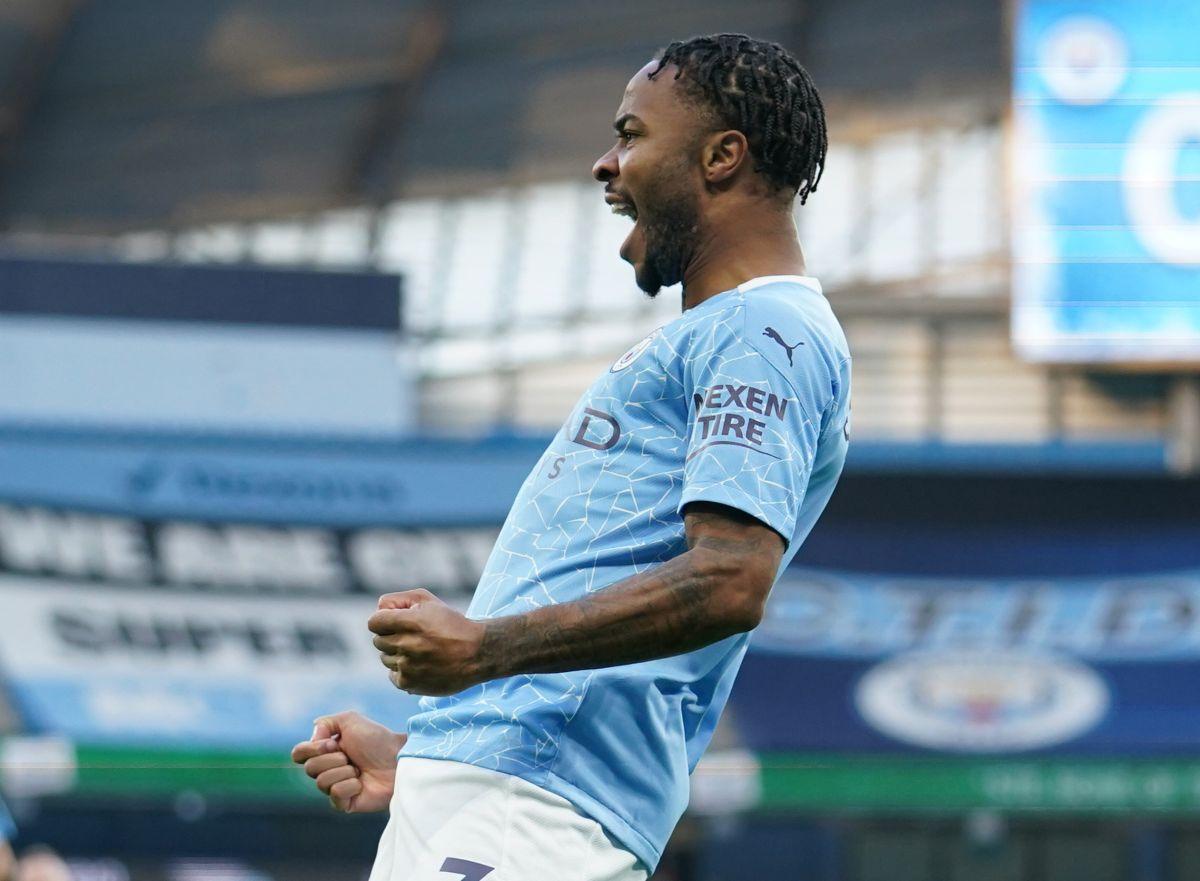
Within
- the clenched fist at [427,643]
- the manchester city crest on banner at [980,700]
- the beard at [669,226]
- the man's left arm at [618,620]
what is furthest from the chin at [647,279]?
the manchester city crest on banner at [980,700]

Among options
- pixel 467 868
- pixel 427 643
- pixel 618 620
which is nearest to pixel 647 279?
pixel 618 620

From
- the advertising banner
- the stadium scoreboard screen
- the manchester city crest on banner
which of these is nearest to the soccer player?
the advertising banner

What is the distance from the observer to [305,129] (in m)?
19.7

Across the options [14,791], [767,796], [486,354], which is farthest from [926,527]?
[486,354]

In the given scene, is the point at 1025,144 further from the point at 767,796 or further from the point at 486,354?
the point at 486,354

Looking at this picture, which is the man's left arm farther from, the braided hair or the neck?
the braided hair

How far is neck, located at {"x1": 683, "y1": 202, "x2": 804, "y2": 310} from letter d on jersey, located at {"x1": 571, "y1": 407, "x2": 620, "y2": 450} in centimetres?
20

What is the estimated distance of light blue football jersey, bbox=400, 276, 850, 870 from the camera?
225cm

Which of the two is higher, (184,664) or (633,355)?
(633,355)

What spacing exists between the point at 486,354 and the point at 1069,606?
1020cm

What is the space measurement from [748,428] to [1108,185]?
517 inches

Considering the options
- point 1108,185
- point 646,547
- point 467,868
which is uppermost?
point 1108,185

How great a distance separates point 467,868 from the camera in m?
2.26

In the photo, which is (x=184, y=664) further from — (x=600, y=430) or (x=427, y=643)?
(x=427, y=643)
